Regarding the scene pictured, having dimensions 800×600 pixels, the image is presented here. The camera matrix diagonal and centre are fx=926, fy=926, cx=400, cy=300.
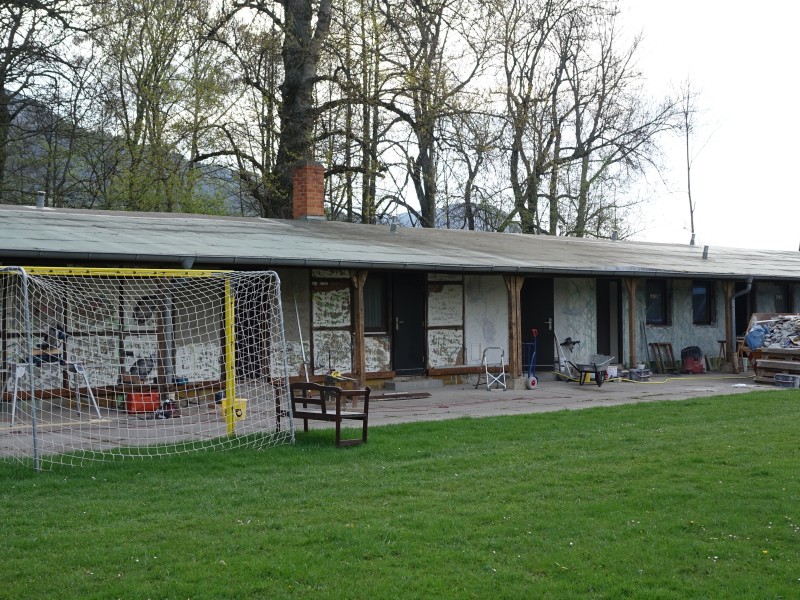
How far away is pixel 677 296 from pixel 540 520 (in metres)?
16.2

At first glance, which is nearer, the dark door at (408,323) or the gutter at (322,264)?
the gutter at (322,264)

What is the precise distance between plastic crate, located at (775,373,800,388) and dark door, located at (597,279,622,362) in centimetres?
383

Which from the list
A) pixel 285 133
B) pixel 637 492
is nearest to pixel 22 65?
pixel 285 133

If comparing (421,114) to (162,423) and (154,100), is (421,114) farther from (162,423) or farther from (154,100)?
(162,423)

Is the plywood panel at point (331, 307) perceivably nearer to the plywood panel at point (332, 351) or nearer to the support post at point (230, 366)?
the plywood panel at point (332, 351)

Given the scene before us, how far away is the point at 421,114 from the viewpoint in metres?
25.5

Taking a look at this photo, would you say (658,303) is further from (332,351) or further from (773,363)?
(332,351)

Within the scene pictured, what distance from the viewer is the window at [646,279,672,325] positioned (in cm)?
2164

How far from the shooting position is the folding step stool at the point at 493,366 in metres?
17.2

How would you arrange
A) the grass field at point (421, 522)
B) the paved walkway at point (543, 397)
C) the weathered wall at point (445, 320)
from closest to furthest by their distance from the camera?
1. the grass field at point (421, 522)
2. the paved walkway at point (543, 397)
3. the weathered wall at point (445, 320)

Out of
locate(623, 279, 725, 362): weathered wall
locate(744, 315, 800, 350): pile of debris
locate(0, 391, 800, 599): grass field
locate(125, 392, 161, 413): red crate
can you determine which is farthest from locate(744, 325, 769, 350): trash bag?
locate(125, 392, 161, 413): red crate

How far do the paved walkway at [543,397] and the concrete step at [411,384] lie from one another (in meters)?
0.23

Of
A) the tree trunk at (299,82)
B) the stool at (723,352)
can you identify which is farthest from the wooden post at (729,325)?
the tree trunk at (299,82)

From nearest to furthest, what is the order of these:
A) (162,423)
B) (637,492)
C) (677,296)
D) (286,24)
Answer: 1. (637,492)
2. (162,423)
3. (677,296)
4. (286,24)
